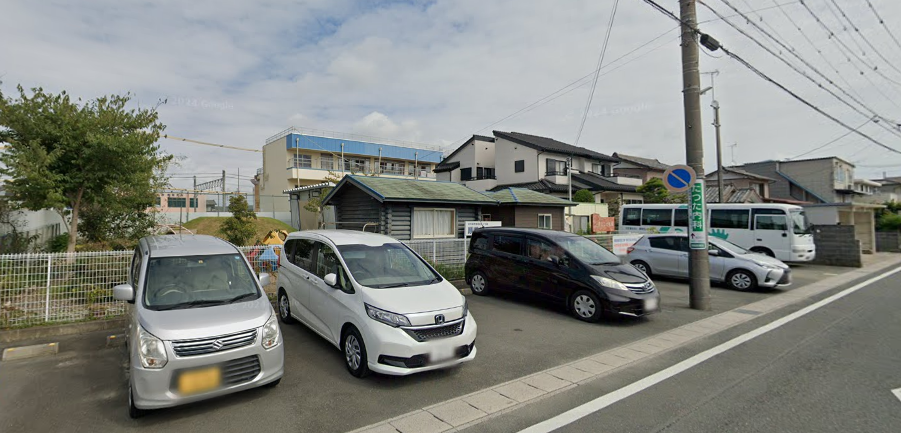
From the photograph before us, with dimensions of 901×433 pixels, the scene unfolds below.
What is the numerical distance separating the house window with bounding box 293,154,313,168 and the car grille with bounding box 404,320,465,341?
35.2 metres

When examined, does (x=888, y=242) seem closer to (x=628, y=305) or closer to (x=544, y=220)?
(x=544, y=220)

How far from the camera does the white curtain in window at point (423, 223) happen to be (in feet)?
42.5

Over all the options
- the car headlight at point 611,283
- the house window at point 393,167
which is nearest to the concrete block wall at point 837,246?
the car headlight at point 611,283

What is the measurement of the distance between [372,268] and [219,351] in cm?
214

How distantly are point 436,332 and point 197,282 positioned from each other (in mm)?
2848

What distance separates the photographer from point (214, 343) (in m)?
3.81

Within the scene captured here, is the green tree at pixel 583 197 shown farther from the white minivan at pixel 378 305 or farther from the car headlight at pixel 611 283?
the white minivan at pixel 378 305

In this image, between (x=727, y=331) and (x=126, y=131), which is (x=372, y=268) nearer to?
(x=727, y=331)

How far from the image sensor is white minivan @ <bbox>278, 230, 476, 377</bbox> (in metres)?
4.50

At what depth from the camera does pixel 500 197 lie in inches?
618

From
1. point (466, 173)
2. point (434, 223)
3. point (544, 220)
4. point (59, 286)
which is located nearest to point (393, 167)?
point (466, 173)

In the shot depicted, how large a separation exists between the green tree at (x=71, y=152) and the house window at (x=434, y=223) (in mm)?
6998

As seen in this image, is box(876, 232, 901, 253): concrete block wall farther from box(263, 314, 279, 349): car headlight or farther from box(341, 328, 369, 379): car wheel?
box(263, 314, 279, 349): car headlight

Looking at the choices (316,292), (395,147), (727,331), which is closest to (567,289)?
(727,331)
